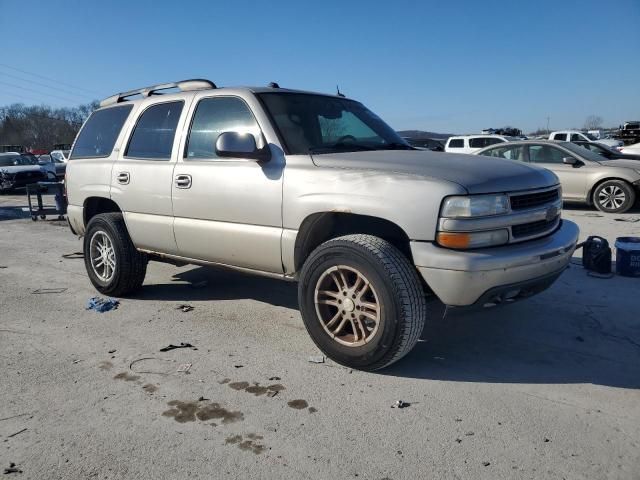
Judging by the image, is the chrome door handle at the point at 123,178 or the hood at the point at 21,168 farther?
the hood at the point at 21,168

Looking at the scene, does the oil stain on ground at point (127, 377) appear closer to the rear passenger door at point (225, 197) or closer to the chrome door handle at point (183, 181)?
the rear passenger door at point (225, 197)

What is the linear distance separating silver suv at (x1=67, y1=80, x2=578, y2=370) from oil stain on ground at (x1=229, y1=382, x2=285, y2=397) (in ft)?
1.55

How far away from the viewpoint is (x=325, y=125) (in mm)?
4164

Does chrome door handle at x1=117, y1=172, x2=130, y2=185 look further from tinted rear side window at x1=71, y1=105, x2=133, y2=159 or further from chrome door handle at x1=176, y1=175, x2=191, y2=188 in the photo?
chrome door handle at x1=176, y1=175, x2=191, y2=188

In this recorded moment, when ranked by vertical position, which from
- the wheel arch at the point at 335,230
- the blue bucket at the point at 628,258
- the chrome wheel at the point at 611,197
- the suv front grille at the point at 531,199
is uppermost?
the suv front grille at the point at 531,199

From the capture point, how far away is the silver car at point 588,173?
9859 mm

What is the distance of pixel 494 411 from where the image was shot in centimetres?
281

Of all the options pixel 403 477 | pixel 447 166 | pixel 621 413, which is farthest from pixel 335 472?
pixel 447 166

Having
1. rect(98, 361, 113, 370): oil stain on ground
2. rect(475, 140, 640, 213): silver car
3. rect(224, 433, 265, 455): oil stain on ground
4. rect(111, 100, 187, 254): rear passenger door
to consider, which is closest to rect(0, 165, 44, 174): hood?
rect(111, 100, 187, 254): rear passenger door

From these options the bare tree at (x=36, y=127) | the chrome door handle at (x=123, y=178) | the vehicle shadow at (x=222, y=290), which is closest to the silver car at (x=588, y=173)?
the vehicle shadow at (x=222, y=290)

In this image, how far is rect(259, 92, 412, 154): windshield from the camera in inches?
152

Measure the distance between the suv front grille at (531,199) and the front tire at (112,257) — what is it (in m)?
3.47

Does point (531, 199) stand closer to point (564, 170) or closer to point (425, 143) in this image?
point (564, 170)

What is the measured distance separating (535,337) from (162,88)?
3952 mm
